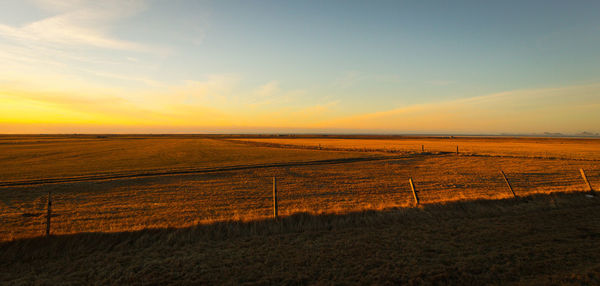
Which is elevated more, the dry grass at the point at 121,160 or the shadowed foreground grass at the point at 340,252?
the shadowed foreground grass at the point at 340,252

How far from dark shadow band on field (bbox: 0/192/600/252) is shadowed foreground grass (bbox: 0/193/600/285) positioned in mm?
42

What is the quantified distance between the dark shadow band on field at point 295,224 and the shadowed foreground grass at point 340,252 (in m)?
0.04

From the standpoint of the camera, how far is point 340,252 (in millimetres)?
7223

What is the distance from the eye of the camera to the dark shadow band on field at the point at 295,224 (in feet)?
28.1

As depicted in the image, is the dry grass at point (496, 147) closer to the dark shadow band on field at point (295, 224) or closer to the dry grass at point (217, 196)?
the dry grass at point (217, 196)

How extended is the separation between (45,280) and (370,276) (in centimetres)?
712

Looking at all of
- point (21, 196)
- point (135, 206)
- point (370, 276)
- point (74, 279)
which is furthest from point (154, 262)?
point (21, 196)

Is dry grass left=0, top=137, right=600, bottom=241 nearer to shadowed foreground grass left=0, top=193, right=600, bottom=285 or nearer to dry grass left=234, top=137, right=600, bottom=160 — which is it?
shadowed foreground grass left=0, top=193, right=600, bottom=285

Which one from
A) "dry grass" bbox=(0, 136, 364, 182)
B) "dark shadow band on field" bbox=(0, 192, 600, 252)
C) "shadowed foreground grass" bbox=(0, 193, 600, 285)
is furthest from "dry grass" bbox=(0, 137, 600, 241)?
"dry grass" bbox=(0, 136, 364, 182)

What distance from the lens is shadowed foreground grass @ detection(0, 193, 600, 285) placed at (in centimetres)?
586

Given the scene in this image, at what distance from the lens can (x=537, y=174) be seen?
79.0 feet

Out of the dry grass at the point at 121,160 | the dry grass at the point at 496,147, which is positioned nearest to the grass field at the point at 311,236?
the dry grass at the point at 121,160

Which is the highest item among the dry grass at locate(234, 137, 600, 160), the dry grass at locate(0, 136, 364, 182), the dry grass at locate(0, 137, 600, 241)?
the dry grass at locate(234, 137, 600, 160)

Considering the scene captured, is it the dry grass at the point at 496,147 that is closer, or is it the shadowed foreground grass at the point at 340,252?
the shadowed foreground grass at the point at 340,252
